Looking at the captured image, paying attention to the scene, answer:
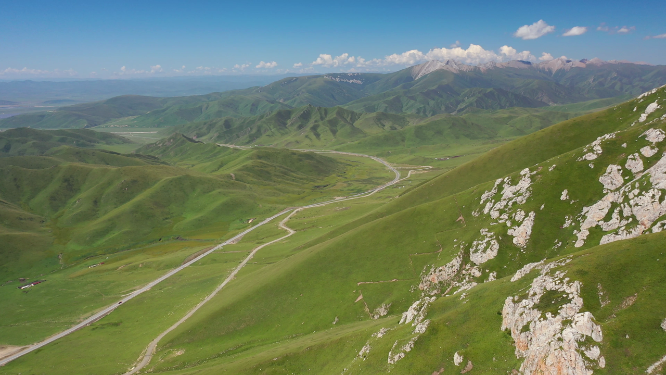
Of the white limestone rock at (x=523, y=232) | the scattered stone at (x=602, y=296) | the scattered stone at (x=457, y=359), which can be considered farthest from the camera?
the white limestone rock at (x=523, y=232)

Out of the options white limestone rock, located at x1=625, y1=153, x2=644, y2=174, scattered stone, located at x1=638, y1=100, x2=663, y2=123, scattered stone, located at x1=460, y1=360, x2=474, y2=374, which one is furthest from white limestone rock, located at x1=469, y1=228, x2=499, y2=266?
scattered stone, located at x1=638, y1=100, x2=663, y2=123

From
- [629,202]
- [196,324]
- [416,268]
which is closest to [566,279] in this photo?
[629,202]

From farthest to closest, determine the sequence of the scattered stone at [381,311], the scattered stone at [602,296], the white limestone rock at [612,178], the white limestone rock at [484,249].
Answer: the scattered stone at [381,311]
the white limestone rock at [484,249]
the white limestone rock at [612,178]
the scattered stone at [602,296]

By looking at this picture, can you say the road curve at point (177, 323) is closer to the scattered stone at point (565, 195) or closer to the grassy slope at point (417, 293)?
the grassy slope at point (417, 293)

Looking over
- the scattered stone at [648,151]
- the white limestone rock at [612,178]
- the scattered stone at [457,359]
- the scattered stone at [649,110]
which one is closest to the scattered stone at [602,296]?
the scattered stone at [457,359]

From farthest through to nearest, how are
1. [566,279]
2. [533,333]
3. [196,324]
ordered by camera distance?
[196,324] < [566,279] < [533,333]

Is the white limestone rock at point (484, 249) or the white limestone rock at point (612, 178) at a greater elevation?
the white limestone rock at point (612, 178)

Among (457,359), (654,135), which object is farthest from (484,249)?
(654,135)

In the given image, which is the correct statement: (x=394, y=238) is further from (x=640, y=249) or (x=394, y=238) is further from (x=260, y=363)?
(x=640, y=249)

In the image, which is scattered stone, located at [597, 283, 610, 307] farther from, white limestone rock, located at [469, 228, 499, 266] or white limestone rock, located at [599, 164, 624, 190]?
white limestone rock, located at [599, 164, 624, 190]

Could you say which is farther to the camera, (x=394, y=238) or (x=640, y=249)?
(x=394, y=238)

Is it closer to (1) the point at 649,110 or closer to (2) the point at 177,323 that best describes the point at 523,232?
(1) the point at 649,110
